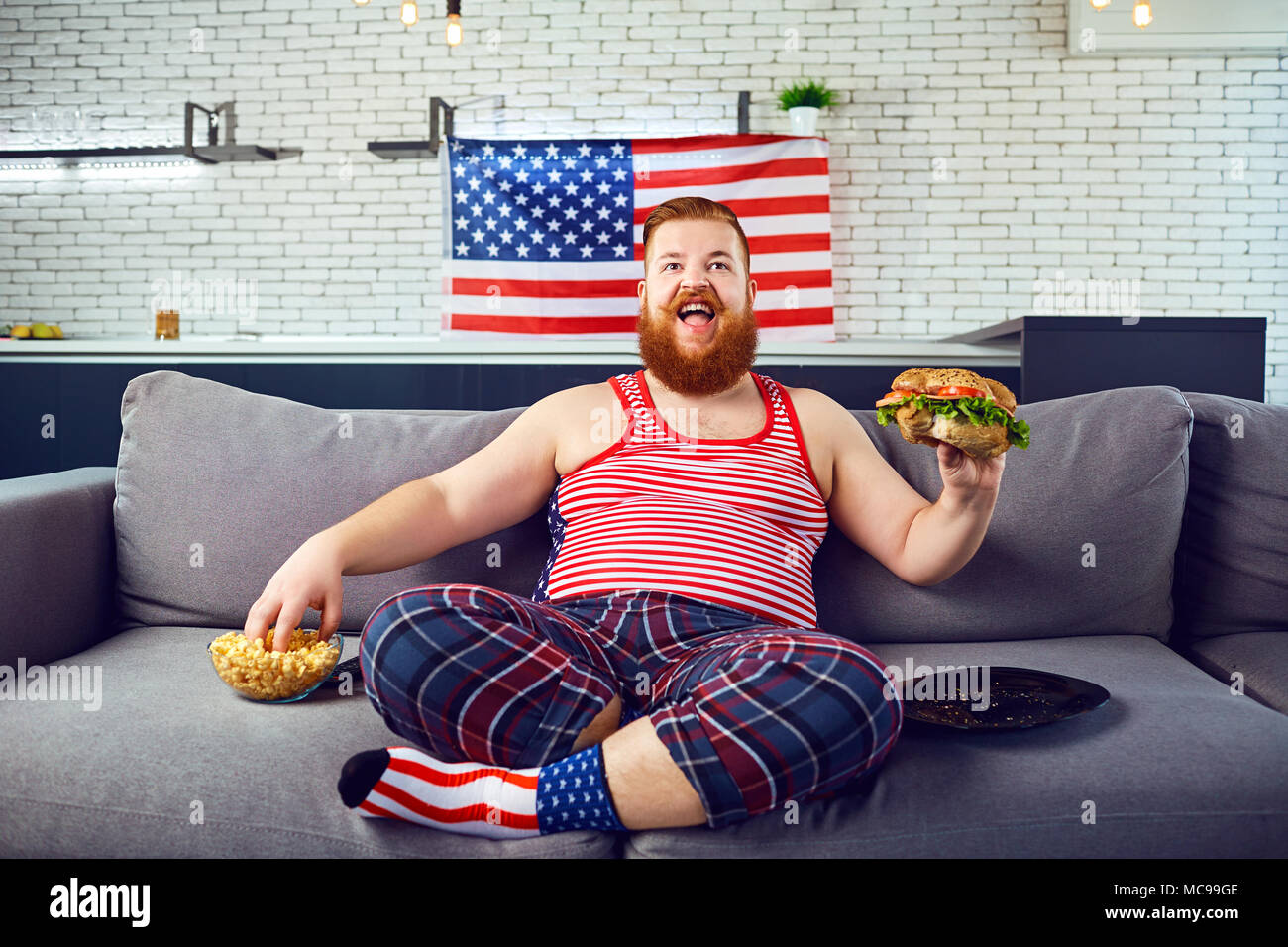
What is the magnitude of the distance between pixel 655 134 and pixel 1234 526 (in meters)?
3.77

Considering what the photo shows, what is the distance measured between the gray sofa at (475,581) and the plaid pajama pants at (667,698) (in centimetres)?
13

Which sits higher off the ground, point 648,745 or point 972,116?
point 972,116

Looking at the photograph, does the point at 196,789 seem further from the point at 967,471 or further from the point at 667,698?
the point at 967,471

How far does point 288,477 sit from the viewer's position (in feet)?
5.68

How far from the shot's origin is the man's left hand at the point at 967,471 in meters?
1.32

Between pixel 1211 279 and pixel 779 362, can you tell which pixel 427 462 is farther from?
pixel 1211 279

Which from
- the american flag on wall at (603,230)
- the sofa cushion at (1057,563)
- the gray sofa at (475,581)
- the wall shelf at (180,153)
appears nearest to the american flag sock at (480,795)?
the gray sofa at (475,581)

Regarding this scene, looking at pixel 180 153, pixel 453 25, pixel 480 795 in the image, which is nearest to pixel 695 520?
pixel 480 795

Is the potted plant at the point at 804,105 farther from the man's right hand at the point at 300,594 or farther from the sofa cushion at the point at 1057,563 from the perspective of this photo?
the man's right hand at the point at 300,594

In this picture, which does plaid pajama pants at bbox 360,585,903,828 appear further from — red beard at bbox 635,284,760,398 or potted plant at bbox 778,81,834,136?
potted plant at bbox 778,81,834,136

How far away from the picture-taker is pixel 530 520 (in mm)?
1747

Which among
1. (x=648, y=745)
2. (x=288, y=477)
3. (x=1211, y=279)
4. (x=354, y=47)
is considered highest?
(x=354, y=47)
